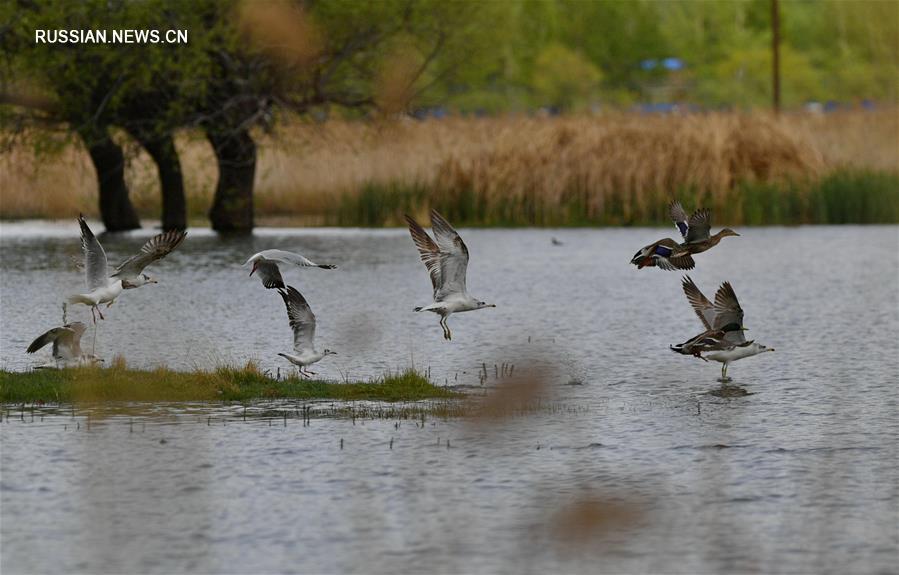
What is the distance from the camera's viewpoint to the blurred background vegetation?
36.7 metres

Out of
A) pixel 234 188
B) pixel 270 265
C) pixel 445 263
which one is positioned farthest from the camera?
pixel 234 188

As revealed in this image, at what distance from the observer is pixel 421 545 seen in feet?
32.1

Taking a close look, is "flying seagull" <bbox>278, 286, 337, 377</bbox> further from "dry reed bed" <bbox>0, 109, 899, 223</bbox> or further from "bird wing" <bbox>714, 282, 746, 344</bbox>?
"dry reed bed" <bbox>0, 109, 899, 223</bbox>

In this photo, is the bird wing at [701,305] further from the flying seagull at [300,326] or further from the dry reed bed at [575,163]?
the dry reed bed at [575,163]

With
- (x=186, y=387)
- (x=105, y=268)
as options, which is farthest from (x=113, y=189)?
(x=186, y=387)

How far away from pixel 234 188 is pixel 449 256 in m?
25.5

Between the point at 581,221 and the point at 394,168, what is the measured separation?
514 cm

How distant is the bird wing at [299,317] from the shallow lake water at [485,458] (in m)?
0.86

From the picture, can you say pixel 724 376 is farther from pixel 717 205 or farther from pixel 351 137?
pixel 351 137

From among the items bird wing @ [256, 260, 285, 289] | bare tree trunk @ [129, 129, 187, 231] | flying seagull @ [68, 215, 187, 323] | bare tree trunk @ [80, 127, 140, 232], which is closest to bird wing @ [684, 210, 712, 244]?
bird wing @ [256, 260, 285, 289]

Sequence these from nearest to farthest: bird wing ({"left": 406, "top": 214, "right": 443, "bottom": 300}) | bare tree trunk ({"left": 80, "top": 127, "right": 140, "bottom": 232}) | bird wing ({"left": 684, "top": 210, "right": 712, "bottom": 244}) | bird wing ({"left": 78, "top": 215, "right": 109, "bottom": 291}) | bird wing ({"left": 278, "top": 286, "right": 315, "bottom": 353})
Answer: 1. bird wing ({"left": 684, "top": 210, "right": 712, "bottom": 244})
2. bird wing ({"left": 278, "top": 286, "right": 315, "bottom": 353})
3. bird wing ({"left": 406, "top": 214, "right": 443, "bottom": 300})
4. bird wing ({"left": 78, "top": 215, "right": 109, "bottom": 291})
5. bare tree trunk ({"left": 80, "top": 127, "right": 140, "bottom": 232})

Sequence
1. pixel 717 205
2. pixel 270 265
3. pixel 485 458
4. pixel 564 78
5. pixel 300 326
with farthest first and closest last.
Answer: pixel 564 78, pixel 717 205, pixel 270 265, pixel 300 326, pixel 485 458

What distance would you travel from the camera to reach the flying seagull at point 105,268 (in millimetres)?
15359

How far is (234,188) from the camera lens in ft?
132
